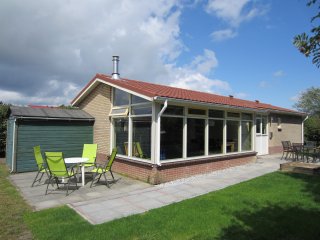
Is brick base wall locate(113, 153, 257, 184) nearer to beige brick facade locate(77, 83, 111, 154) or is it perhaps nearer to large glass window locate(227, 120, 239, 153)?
large glass window locate(227, 120, 239, 153)

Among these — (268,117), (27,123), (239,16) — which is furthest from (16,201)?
(268,117)

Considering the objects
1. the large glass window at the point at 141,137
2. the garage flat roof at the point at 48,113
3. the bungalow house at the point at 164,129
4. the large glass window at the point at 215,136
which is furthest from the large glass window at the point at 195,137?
the garage flat roof at the point at 48,113

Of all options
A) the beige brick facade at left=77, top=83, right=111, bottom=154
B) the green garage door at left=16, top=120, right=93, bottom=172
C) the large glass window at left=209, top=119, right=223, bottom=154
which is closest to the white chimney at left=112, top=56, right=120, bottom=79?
the beige brick facade at left=77, top=83, right=111, bottom=154

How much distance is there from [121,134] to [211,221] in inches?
256

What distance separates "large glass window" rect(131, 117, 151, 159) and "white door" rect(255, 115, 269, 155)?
29.4ft

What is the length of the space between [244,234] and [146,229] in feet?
5.85

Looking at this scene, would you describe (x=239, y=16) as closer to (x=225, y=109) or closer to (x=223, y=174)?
(x=225, y=109)

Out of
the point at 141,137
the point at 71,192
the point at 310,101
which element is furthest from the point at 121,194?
the point at 310,101

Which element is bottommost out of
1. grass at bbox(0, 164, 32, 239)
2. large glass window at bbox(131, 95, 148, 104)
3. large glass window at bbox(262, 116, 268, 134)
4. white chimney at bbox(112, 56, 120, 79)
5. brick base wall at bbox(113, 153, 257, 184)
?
grass at bbox(0, 164, 32, 239)

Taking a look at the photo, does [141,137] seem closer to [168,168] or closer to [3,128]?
[168,168]

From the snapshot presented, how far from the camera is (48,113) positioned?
12297 mm

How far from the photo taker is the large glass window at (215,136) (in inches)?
440

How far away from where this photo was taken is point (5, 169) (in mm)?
11586

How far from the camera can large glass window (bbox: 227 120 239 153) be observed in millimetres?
12219
